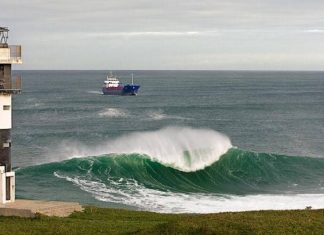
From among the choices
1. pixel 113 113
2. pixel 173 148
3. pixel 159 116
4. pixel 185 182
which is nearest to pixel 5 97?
pixel 185 182

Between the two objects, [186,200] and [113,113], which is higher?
[186,200]

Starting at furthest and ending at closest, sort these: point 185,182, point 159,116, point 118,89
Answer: point 118,89 < point 159,116 < point 185,182

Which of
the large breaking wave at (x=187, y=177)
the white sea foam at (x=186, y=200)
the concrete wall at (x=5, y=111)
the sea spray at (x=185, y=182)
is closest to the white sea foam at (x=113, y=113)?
the large breaking wave at (x=187, y=177)

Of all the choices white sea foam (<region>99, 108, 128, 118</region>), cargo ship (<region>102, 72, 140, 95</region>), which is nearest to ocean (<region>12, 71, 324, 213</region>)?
white sea foam (<region>99, 108, 128, 118</region>)

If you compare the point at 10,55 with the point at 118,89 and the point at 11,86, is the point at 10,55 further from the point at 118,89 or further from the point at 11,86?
the point at 118,89

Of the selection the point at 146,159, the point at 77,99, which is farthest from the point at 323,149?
the point at 77,99

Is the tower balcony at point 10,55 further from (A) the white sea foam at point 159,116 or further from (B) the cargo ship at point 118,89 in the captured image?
(B) the cargo ship at point 118,89

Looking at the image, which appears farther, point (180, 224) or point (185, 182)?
point (185, 182)

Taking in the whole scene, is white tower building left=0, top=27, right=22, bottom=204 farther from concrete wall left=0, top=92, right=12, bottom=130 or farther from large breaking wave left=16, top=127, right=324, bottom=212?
large breaking wave left=16, top=127, right=324, bottom=212
